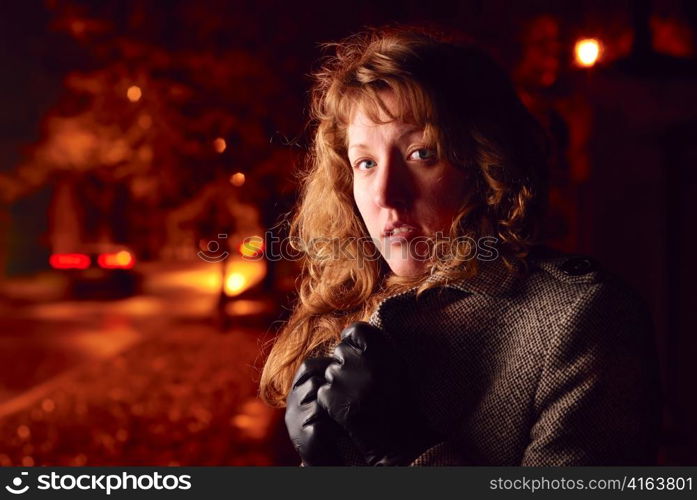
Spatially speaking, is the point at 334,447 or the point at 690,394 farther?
the point at 690,394

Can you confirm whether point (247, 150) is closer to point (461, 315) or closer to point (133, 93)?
point (133, 93)

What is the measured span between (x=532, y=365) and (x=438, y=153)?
586 millimetres

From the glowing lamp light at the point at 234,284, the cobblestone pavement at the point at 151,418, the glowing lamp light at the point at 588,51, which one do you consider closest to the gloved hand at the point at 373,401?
the cobblestone pavement at the point at 151,418

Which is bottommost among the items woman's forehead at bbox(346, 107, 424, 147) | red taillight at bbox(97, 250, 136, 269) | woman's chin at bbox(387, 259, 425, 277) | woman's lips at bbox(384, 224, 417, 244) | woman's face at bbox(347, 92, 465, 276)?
red taillight at bbox(97, 250, 136, 269)

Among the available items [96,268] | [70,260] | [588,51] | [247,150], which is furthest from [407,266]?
[96,268]

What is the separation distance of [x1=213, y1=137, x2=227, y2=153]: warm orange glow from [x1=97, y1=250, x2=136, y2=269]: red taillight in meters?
7.86

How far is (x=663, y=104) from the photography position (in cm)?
499

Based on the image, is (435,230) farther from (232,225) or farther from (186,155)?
(232,225)

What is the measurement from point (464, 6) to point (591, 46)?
1281 mm

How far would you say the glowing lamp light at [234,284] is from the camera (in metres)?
13.0

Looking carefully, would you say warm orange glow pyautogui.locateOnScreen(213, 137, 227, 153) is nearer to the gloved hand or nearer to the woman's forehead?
the woman's forehead

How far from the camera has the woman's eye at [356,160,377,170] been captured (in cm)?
188

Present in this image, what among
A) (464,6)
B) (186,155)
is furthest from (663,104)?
(186,155)

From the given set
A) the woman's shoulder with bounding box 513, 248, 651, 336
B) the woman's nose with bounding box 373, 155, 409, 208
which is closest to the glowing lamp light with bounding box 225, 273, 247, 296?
the woman's nose with bounding box 373, 155, 409, 208
